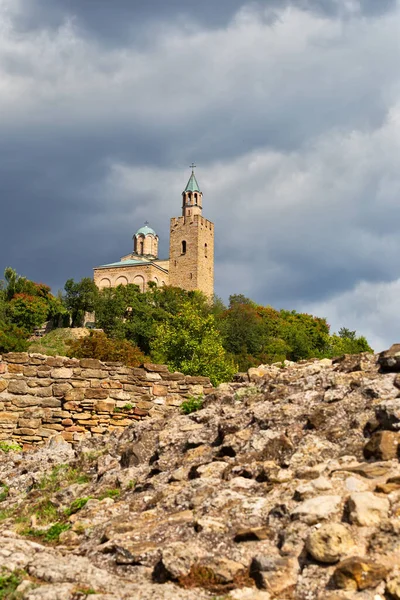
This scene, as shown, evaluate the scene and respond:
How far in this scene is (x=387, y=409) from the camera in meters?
5.79

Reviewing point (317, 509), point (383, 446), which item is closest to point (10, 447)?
point (383, 446)

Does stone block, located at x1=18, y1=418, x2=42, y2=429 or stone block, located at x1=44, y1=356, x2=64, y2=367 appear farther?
stone block, located at x1=44, y1=356, x2=64, y2=367

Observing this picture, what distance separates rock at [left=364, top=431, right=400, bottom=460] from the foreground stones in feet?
0.04

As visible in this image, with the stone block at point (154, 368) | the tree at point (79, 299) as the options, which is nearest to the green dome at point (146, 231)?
the tree at point (79, 299)

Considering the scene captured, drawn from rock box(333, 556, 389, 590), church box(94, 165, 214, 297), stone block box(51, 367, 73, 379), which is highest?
church box(94, 165, 214, 297)

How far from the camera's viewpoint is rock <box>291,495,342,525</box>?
447 cm

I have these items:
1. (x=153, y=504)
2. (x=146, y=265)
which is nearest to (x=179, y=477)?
(x=153, y=504)

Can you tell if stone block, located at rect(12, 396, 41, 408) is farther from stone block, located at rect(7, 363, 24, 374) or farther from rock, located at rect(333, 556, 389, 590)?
rock, located at rect(333, 556, 389, 590)

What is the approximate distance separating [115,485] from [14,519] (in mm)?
1059

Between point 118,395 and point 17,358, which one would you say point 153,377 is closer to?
point 118,395

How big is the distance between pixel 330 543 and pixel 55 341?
51.4 meters

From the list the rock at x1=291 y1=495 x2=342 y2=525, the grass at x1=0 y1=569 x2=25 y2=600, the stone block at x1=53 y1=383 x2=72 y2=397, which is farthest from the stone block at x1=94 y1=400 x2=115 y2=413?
the rock at x1=291 y1=495 x2=342 y2=525

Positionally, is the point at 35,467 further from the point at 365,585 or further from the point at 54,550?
the point at 365,585

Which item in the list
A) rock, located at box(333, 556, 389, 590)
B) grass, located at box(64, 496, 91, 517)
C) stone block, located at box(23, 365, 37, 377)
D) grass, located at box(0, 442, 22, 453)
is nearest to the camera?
rock, located at box(333, 556, 389, 590)
